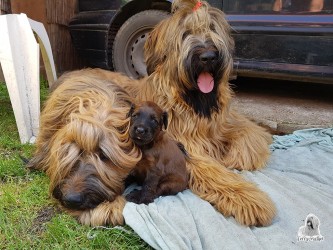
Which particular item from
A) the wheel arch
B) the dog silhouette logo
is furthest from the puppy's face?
the wheel arch

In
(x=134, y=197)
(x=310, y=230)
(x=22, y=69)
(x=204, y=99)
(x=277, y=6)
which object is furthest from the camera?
(x=277, y=6)

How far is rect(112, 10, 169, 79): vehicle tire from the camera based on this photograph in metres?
4.99

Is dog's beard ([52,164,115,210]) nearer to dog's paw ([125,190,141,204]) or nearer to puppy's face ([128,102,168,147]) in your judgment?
dog's paw ([125,190,141,204])

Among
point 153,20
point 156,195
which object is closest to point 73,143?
point 156,195

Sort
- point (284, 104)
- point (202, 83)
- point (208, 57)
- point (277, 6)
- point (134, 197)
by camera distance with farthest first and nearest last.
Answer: point (284, 104) < point (277, 6) < point (202, 83) < point (208, 57) < point (134, 197)

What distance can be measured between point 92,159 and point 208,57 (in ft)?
3.52

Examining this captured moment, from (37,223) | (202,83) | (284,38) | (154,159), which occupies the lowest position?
(37,223)

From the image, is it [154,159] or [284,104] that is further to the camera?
[284,104]

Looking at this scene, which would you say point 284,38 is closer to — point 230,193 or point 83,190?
point 230,193

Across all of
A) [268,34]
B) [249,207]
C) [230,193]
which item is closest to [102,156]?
[230,193]

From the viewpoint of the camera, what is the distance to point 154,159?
2658mm

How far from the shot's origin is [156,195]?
2658mm

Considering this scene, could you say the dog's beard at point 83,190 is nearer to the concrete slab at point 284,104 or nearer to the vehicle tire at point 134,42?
the concrete slab at point 284,104

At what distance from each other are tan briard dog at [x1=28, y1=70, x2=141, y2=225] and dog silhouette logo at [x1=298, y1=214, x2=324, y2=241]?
3.61ft
